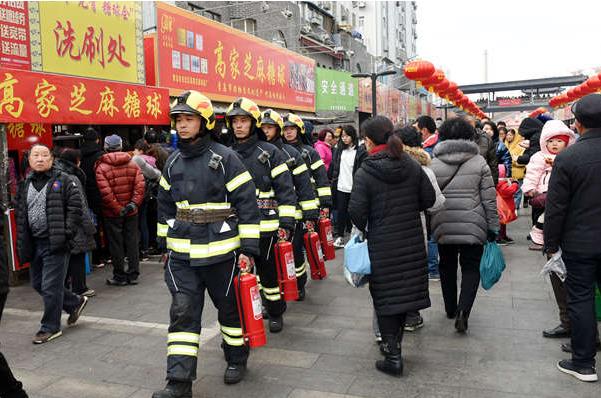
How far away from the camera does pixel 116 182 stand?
7.18 m

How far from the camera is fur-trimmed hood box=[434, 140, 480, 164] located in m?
4.91

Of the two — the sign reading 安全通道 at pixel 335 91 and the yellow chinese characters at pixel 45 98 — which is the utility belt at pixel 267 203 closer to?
the yellow chinese characters at pixel 45 98

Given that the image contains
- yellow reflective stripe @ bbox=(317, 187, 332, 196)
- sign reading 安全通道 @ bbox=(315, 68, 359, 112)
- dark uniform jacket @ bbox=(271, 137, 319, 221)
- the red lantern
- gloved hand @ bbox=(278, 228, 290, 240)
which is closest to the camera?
gloved hand @ bbox=(278, 228, 290, 240)

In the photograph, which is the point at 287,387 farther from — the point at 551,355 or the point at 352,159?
the point at 352,159

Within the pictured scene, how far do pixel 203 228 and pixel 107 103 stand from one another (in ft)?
16.1

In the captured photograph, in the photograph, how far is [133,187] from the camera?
734 cm

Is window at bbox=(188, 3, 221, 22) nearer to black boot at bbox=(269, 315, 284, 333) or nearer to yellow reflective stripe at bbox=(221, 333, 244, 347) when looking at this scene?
black boot at bbox=(269, 315, 284, 333)

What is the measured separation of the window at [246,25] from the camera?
23516mm

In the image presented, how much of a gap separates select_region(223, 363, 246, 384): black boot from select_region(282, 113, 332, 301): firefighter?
6.32 ft

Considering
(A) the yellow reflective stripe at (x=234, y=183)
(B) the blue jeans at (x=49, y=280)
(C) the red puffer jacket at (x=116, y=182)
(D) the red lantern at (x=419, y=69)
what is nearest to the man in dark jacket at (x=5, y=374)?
(A) the yellow reflective stripe at (x=234, y=183)

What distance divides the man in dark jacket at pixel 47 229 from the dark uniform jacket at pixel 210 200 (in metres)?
1.71

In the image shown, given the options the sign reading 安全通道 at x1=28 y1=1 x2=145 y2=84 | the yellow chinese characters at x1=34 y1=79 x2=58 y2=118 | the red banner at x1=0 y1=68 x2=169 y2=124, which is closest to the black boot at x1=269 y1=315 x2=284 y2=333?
the red banner at x1=0 y1=68 x2=169 y2=124

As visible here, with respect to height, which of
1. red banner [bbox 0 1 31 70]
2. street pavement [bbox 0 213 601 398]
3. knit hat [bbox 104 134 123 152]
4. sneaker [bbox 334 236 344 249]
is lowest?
street pavement [bbox 0 213 601 398]

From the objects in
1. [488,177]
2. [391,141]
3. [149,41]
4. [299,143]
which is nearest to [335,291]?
[299,143]
